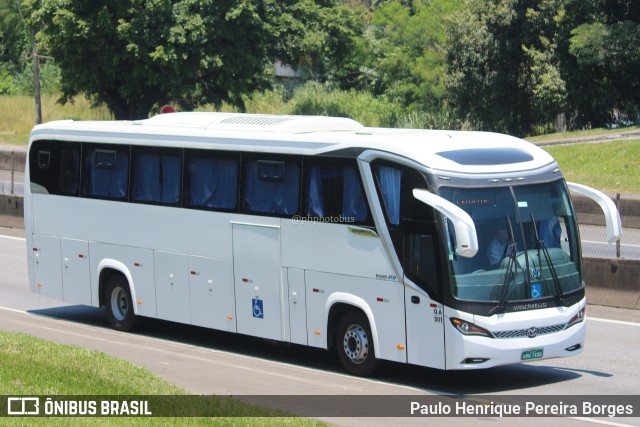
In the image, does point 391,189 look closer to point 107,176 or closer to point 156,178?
point 156,178

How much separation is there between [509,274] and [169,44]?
3971 cm

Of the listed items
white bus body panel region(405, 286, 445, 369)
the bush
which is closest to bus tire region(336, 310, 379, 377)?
white bus body panel region(405, 286, 445, 369)

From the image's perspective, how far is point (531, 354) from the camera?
12203 mm

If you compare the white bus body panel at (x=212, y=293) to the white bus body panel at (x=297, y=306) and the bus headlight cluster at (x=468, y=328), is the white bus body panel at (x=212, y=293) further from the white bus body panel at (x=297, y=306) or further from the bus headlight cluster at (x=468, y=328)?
the bus headlight cluster at (x=468, y=328)

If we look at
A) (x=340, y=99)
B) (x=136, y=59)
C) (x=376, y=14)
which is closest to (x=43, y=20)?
(x=136, y=59)

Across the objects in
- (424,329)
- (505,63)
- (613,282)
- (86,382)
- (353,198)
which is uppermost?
(505,63)

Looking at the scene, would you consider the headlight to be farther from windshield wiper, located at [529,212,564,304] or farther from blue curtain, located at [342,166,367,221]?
blue curtain, located at [342,166,367,221]

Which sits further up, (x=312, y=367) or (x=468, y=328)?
(x=468, y=328)

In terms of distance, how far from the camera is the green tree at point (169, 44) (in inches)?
1956

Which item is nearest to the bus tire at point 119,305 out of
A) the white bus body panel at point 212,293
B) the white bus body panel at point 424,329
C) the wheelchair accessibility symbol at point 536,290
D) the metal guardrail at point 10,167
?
the white bus body panel at point 212,293

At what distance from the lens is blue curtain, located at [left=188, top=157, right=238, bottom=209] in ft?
48.9

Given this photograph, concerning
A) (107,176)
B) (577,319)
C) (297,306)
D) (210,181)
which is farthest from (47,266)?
(577,319)

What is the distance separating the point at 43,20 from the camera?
167 feet

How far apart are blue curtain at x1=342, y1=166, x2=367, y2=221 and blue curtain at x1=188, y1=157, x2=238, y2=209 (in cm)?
204
